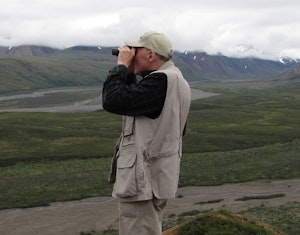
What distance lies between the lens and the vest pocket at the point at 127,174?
20.6 ft

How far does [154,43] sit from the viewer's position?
665 cm

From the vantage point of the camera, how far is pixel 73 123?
324ft

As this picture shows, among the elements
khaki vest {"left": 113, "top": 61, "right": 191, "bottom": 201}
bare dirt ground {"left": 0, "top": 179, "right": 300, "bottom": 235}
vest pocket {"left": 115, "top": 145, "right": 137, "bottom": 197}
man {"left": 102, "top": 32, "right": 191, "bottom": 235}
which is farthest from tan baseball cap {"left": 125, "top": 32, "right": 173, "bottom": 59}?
bare dirt ground {"left": 0, "top": 179, "right": 300, "bottom": 235}

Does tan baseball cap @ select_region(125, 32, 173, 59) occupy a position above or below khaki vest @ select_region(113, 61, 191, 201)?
above

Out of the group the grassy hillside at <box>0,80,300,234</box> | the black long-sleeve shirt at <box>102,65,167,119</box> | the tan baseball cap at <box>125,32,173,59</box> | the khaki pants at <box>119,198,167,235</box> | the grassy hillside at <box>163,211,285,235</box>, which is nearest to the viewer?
the black long-sleeve shirt at <box>102,65,167,119</box>

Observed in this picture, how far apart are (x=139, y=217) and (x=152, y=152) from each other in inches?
37.4

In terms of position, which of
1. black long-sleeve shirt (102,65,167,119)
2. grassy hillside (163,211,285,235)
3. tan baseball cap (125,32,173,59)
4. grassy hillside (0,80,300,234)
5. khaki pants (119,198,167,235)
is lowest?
grassy hillside (0,80,300,234)

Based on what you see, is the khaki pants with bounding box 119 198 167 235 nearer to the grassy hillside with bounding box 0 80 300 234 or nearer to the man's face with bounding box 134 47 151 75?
the man's face with bounding box 134 47 151 75

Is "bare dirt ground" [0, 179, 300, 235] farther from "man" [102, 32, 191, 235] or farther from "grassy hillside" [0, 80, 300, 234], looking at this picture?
"man" [102, 32, 191, 235]

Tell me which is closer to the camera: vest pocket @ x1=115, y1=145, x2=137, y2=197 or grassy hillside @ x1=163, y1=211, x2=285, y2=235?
vest pocket @ x1=115, y1=145, x2=137, y2=197

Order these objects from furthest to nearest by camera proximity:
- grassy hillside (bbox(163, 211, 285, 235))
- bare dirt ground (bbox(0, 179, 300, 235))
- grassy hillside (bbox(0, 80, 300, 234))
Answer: grassy hillside (bbox(0, 80, 300, 234)), bare dirt ground (bbox(0, 179, 300, 235)), grassy hillside (bbox(163, 211, 285, 235))

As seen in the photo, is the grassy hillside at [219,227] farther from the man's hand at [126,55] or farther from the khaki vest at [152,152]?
the man's hand at [126,55]

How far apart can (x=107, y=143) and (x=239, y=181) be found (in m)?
28.9

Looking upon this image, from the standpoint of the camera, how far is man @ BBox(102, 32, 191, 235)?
627 cm
